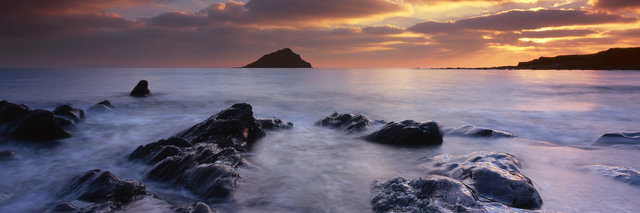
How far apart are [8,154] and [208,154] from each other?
15.4 feet

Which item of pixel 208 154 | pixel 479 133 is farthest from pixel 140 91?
pixel 479 133

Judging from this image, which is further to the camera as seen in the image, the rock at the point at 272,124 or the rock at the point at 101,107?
the rock at the point at 101,107

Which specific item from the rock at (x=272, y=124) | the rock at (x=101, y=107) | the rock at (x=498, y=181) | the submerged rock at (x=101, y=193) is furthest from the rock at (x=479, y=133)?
the rock at (x=101, y=107)

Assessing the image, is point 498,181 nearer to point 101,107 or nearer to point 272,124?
point 272,124

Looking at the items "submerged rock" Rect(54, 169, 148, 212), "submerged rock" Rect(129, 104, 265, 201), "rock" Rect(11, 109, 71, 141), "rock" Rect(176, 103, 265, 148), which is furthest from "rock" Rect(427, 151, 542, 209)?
"rock" Rect(11, 109, 71, 141)

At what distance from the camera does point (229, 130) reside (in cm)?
792

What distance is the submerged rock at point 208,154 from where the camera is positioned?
4.98 m

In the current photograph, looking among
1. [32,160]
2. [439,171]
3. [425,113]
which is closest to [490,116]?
[425,113]

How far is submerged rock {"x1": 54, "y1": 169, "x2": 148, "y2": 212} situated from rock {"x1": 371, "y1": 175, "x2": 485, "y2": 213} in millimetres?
3470

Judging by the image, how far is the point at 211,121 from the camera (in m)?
8.31

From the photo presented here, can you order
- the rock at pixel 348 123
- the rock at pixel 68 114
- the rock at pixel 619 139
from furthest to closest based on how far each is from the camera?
the rock at pixel 68 114, the rock at pixel 348 123, the rock at pixel 619 139

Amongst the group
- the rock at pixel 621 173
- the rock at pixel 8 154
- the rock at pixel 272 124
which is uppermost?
the rock at pixel 621 173

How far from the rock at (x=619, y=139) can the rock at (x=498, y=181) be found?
433 cm

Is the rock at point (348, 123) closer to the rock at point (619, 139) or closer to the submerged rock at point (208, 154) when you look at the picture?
the submerged rock at point (208, 154)
